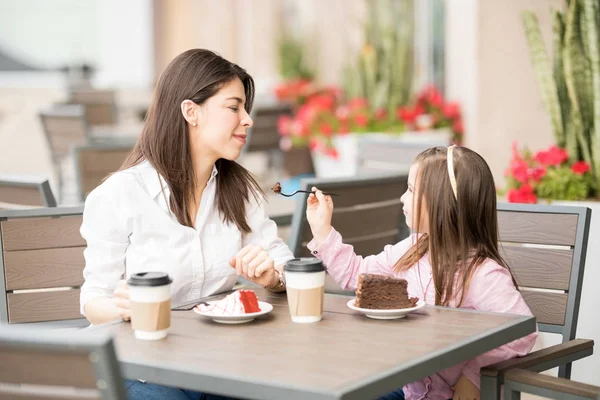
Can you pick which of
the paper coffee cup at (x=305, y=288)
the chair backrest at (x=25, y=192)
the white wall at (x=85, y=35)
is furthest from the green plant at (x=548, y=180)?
the white wall at (x=85, y=35)

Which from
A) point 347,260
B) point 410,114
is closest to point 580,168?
point 347,260

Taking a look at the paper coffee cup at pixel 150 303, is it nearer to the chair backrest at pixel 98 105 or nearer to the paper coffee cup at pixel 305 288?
the paper coffee cup at pixel 305 288

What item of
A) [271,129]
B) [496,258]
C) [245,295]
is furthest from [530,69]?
[245,295]

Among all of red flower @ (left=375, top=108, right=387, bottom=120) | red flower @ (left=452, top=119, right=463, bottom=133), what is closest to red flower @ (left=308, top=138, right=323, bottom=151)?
red flower @ (left=375, top=108, right=387, bottom=120)

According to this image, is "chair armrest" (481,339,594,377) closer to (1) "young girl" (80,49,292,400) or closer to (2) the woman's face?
(1) "young girl" (80,49,292,400)

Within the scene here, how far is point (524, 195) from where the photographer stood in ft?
12.1

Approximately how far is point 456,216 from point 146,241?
72 centimetres

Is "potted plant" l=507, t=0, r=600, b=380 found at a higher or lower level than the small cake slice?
higher

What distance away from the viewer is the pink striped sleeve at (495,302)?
2.09 m

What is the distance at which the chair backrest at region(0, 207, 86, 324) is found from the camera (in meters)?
2.51

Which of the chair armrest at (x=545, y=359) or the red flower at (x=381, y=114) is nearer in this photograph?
the chair armrest at (x=545, y=359)

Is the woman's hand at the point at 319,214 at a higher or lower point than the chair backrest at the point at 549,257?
higher

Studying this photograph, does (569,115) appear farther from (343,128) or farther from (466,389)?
(343,128)

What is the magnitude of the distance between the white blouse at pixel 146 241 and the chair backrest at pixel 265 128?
4.67 metres
